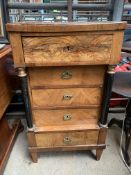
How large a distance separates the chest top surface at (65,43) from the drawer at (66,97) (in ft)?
0.68

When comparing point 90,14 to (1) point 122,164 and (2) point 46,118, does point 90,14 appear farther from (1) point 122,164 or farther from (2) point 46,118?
(1) point 122,164

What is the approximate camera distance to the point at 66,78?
3.28ft

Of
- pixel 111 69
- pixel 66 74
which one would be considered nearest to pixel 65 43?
pixel 66 74

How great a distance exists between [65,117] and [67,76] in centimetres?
31

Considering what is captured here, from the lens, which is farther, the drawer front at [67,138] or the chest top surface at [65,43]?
the drawer front at [67,138]

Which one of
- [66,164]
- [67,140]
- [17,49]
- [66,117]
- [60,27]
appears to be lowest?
[66,164]

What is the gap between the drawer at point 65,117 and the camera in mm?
1122

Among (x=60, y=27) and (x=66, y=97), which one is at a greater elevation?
(x=60, y=27)

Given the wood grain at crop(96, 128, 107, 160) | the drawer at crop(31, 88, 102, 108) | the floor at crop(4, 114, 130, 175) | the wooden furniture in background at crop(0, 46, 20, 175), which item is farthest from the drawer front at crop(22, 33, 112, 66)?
the floor at crop(4, 114, 130, 175)

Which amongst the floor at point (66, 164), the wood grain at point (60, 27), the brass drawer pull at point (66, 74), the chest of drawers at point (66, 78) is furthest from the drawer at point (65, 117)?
the wood grain at point (60, 27)

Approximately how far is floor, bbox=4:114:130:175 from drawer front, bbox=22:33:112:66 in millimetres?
842

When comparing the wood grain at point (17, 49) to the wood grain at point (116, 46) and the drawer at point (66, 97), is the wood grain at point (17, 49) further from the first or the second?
the wood grain at point (116, 46)

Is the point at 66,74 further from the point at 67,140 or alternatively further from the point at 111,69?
the point at 67,140

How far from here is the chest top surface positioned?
2.62 ft
